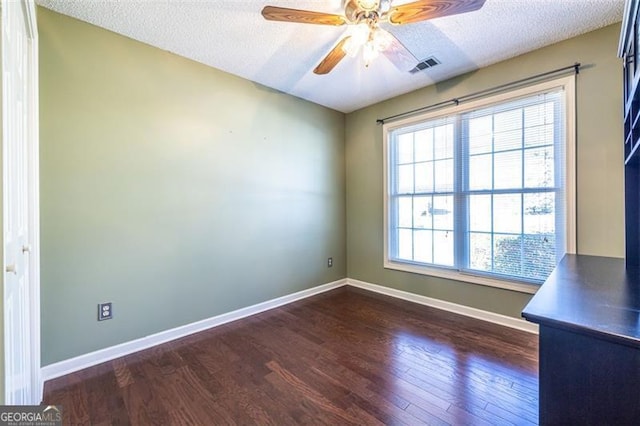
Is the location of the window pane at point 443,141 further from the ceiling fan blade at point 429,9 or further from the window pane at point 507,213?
the ceiling fan blade at point 429,9

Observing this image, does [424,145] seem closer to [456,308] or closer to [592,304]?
[456,308]

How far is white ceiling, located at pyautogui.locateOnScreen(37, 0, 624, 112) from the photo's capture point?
1.94m

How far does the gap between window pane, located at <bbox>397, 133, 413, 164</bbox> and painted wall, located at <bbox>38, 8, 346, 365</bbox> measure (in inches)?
50.3

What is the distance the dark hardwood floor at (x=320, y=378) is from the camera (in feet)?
5.19

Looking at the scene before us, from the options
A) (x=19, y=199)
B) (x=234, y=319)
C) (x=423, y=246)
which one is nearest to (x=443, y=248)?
(x=423, y=246)

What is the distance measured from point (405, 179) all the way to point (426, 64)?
1.32m

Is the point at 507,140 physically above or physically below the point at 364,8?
below

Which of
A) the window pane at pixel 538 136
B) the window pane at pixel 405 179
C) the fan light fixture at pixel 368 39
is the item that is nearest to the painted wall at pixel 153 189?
the window pane at pixel 405 179

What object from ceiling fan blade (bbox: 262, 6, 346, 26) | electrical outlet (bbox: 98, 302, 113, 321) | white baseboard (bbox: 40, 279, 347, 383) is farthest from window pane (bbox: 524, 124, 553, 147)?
electrical outlet (bbox: 98, 302, 113, 321)

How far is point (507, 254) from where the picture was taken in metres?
2.69

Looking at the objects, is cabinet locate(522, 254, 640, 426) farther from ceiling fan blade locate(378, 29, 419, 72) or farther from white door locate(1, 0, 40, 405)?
A: white door locate(1, 0, 40, 405)

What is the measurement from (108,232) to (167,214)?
0.44 metres

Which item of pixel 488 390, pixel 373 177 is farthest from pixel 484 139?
pixel 488 390

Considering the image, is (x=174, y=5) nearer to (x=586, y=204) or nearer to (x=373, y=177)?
(x=373, y=177)
